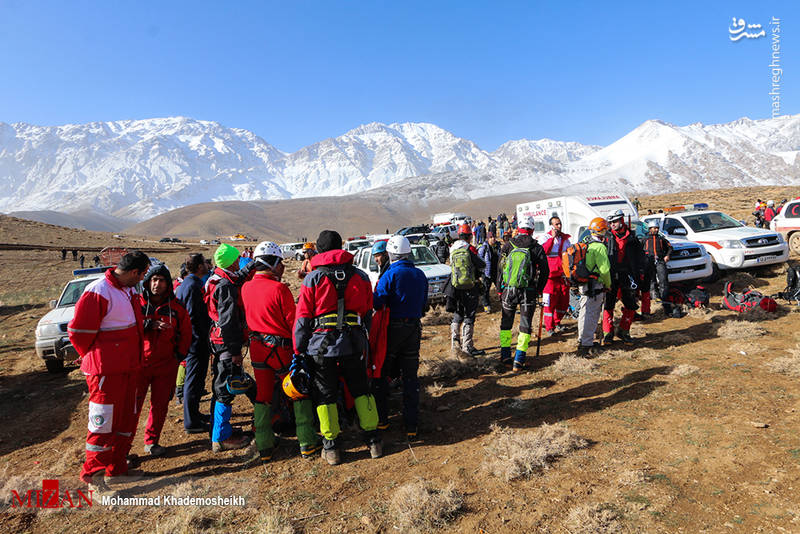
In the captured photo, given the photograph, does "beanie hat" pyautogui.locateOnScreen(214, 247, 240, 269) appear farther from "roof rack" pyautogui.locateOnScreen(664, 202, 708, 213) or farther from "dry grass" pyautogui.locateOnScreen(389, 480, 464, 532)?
"roof rack" pyautogui.locateOnScreen(664, 202, 708, 213)

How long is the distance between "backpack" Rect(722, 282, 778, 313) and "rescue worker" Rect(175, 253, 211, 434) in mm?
9344

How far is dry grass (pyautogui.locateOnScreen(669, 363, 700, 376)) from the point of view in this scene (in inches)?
215

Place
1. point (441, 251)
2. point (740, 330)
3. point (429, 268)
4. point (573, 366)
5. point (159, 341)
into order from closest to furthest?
point (159, 341)
point (573, 366)
point (740, 330)
point (429, 268)
point (441, 251)

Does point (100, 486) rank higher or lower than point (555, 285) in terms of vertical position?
lower

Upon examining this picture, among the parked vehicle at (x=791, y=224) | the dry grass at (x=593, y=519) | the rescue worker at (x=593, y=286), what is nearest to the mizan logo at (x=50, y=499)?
the dry grass at (x=593, y=519)

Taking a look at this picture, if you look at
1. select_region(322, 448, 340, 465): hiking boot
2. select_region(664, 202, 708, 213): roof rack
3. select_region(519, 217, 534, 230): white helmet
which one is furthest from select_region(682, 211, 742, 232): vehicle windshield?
select_region(322, 448, 340, 465): hiking boot

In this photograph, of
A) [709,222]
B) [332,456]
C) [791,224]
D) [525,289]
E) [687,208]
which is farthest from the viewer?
[687,208]

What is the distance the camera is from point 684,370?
5523 mm

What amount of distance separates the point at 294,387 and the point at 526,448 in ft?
7.29

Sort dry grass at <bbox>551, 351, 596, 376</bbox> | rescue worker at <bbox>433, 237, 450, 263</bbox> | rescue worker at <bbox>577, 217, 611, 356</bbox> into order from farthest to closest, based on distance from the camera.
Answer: rescue worker at <bbox>433, 237, 450, 263</bbox> < rescue worker at <bbox>577, 217, 611, 356</bbox> < dry grass at <bbox>551, 351, 596, 376</bbox>

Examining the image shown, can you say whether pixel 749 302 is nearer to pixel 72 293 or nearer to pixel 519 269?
pixel 519 269

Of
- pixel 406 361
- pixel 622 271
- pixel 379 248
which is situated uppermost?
pixel 379 248

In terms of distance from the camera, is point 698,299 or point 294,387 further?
point 698,299

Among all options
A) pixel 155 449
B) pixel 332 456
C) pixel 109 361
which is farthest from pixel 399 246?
pixel 155 449
